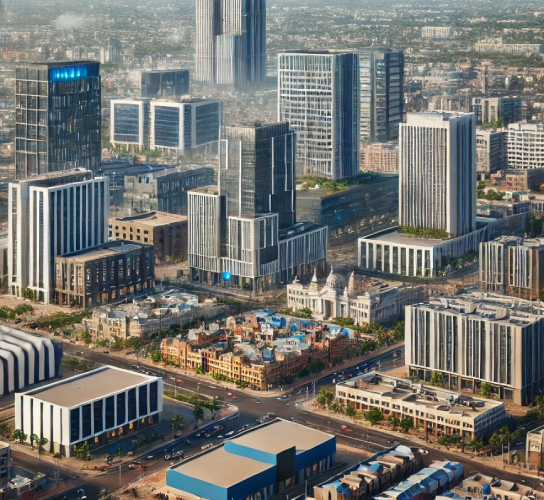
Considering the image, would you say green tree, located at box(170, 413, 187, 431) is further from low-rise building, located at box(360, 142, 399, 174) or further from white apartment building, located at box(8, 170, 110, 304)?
low-rise building, located at box(360, 142, 399, 174)

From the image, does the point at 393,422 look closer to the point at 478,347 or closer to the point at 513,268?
the point at 478,347

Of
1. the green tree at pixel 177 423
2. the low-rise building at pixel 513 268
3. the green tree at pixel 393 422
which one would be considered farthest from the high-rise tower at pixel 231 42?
the green tree at pixel 393 422

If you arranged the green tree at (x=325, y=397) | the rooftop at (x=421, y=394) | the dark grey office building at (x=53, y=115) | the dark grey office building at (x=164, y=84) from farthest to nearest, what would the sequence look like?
the dark grey office building at (x=164, y=84) < the dark grey office building at (x=53, y=115) < the green tree at (x=325, y=397) < the rooftop at (x=421, y=394)

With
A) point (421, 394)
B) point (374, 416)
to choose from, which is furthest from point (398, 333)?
point (374, 416)

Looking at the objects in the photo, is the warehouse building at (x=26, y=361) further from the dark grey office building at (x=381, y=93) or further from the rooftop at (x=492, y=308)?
the dark grey office building at (x=381, y=93)

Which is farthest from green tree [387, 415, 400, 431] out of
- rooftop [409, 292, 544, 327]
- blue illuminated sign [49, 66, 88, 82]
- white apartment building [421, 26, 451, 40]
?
white apartment building [421, 26, 451, 40]

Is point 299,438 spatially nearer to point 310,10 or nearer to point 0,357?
point 0,357
